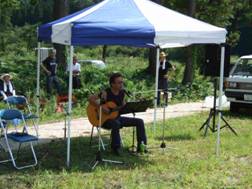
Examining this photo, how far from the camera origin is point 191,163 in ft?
29.7

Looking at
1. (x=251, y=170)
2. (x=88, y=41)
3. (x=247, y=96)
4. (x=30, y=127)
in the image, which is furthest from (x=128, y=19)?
(x=247, y=96)

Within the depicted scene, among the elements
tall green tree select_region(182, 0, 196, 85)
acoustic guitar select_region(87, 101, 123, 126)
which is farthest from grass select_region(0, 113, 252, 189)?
tall green tree select_region(182, 0, 196, 85)

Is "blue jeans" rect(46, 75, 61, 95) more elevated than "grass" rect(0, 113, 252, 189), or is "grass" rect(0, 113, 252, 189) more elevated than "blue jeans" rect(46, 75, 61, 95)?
"blue jeans" rect(46, 75, 61, 95)

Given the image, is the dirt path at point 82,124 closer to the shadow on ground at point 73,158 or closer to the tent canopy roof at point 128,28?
the shadow on ground at point 73,158

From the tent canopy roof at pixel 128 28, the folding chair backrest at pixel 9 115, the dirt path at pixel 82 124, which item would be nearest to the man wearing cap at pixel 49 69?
the dirt path at pixel 82 124

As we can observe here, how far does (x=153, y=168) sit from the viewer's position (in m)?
8.64

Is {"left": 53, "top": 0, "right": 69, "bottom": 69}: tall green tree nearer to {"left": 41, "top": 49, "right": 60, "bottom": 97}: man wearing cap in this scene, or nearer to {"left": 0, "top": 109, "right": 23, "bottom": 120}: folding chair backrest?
{"left": 41, "top": 49, "right": 60, "bottom": 97}: man wearing cap

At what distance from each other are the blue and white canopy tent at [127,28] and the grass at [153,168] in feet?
1.57

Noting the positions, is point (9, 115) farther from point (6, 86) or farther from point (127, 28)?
point (6, 86)

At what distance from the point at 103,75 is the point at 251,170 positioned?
40.8ft

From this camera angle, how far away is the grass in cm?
770

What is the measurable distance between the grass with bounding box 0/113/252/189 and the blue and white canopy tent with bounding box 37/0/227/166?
0.48m

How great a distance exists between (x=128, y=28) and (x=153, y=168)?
2218mm

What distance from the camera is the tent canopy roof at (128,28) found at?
8.38 meters
